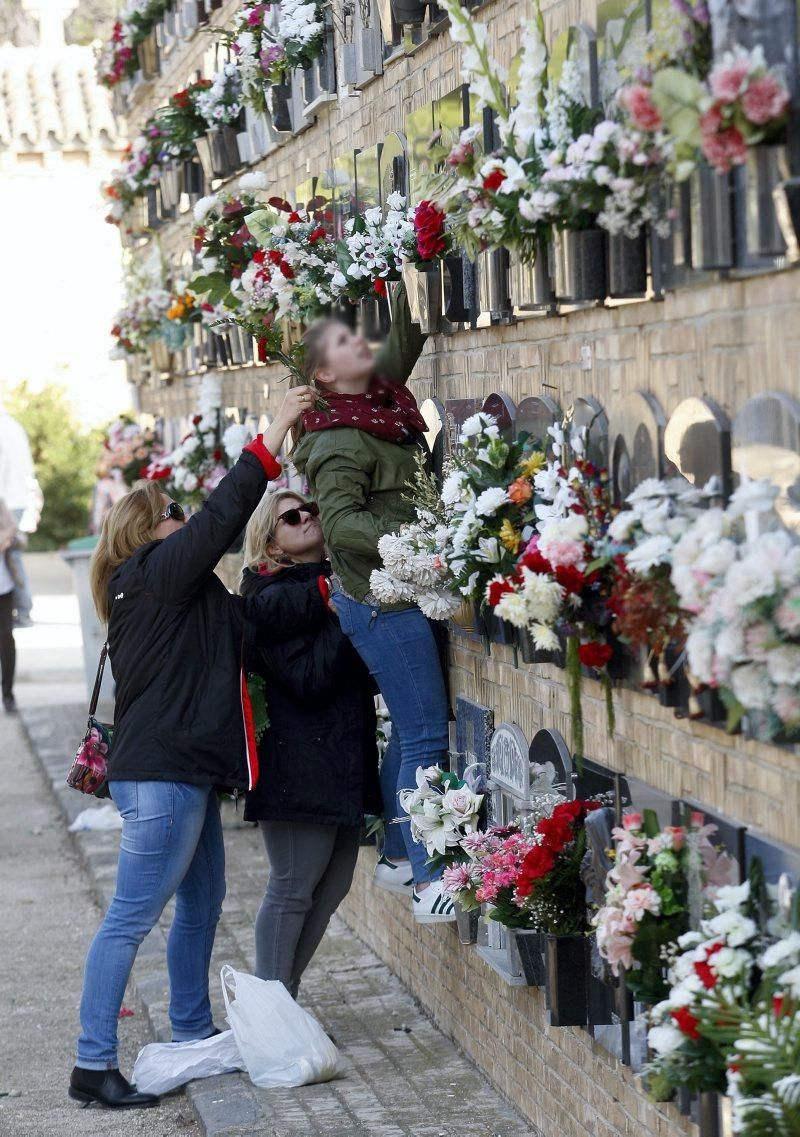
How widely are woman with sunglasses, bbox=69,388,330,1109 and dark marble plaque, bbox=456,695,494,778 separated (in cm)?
53

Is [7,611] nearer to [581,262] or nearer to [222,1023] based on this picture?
[222,1023]

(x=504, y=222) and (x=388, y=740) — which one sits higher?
(x=504, y=222)

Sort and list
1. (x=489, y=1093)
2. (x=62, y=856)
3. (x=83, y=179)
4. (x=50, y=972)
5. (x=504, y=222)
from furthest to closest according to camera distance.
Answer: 1. (x=83, y=179)
2. (x=62, y=856)
3. (x=50, y=972)
4. (x=489, y=1093)
5. (x=504, y=222)

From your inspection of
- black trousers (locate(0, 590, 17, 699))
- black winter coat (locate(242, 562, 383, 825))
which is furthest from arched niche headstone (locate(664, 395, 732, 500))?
black trousers (locate(0, 590, 17, 699))

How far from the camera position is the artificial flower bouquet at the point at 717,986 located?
122 inches

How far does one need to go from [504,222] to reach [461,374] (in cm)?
151

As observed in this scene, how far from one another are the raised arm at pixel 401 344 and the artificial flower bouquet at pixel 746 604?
96.1 inches

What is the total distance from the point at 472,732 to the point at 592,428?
1.55m

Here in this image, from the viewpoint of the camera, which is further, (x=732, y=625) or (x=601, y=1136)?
(x=601, y=1136)

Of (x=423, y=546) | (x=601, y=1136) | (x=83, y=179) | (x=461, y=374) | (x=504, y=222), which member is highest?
(x=83, y=179)

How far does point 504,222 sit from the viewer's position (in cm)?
384

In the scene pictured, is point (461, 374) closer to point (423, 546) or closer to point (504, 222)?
point (423, 546)

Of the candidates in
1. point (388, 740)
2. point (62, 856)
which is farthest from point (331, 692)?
point (62, 856)

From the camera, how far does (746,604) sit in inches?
110
